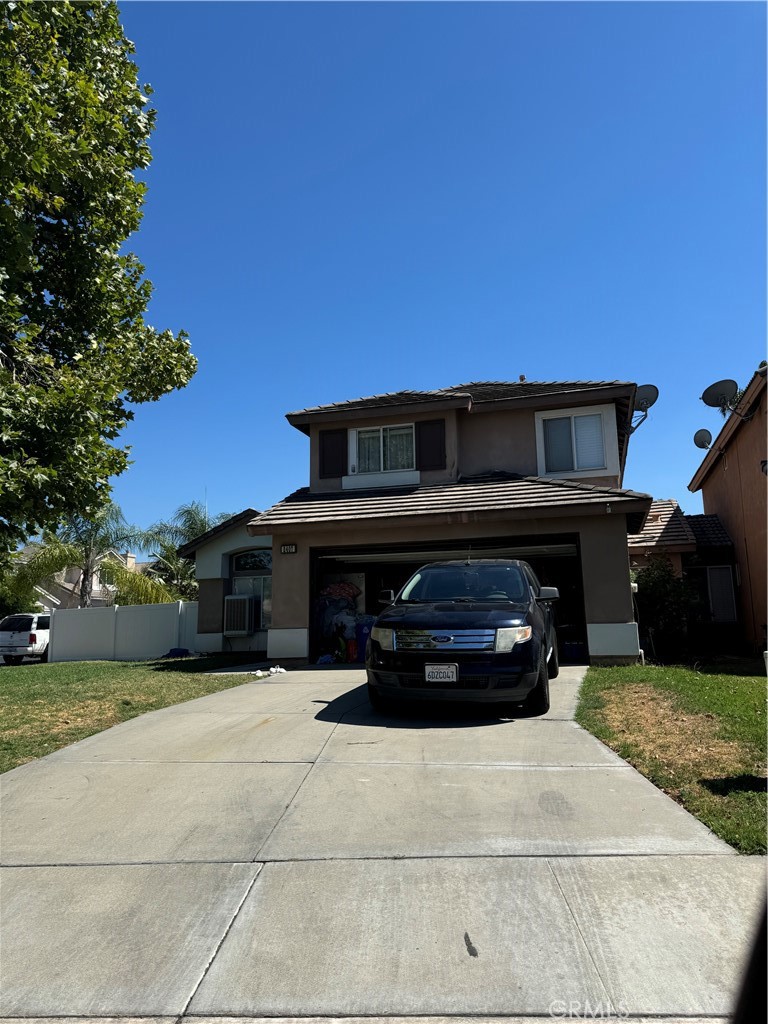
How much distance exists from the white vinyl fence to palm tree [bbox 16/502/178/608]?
348cm

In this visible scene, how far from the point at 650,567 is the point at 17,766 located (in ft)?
47.1

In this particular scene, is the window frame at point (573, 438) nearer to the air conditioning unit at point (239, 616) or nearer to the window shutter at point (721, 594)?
the window shutter at point (721, 594)

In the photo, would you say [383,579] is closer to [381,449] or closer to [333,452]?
[381,449]

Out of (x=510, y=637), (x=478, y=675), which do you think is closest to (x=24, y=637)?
(x=478, y=675)

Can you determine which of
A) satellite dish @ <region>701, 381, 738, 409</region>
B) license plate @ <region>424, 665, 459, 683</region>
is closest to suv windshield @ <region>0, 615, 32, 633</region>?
license plate @ <region>424, 665, 459, 683</region>

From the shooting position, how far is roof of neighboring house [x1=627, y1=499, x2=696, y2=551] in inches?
748

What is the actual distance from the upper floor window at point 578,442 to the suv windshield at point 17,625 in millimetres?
18845

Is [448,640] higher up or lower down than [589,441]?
lower down

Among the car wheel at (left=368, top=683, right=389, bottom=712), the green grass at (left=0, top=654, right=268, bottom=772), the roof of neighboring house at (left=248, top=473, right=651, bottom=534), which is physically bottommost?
the green grass at (left=0, top=654, right=268, bottom=772)

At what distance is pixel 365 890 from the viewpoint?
3.45 m

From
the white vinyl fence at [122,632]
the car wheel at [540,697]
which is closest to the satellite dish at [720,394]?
the car wheel at [540,697]

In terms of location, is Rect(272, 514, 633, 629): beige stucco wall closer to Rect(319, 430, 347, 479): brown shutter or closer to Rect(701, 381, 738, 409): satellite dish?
Rect(319, 430, 347, 479): brown shutter

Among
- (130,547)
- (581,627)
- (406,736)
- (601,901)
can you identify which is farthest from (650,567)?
(130,547)

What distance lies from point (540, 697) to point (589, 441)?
943cm
